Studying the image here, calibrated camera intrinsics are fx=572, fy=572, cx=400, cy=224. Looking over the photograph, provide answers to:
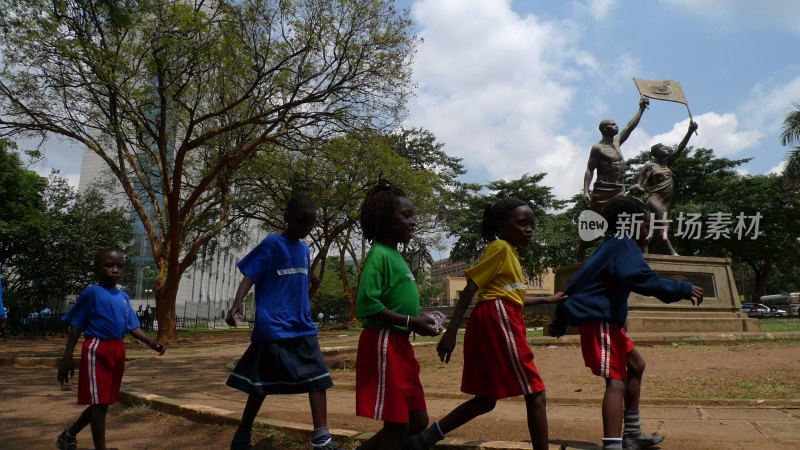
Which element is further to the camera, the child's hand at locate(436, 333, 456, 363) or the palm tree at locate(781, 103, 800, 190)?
the palm tree at locate(781, 103, 800, 190)

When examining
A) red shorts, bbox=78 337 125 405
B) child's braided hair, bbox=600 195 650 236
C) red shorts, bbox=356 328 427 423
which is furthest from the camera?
red shorts, bbox=78 337 125 405

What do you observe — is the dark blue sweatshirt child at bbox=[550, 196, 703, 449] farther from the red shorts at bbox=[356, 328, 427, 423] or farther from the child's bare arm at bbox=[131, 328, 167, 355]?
the child's bare arm at bbox=[131, 328, 167, 355]

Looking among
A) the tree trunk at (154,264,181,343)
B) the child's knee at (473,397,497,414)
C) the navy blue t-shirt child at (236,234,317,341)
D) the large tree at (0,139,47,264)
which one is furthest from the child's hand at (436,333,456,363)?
the large tree at (0,139,47,264)

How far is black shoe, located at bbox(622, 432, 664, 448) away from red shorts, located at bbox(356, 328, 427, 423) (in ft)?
4.63

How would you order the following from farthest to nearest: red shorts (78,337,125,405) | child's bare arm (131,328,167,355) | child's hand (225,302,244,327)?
1. child's bare arm (131,328,167,355)
2. red shorts (78,337,125,405)
3. child's hand (225,302,244,327)

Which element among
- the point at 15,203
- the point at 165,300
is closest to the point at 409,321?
the point at 165,300

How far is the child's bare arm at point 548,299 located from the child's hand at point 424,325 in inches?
34.5

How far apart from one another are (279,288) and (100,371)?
54.8 inches

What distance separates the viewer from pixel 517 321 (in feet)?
10.3

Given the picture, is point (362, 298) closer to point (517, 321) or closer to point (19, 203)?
point (517, 321)

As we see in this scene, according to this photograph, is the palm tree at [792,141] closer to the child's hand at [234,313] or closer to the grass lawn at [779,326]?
the grass lawn at [779,326]

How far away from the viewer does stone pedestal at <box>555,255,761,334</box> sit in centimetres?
976

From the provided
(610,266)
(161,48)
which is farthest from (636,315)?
(161,48)

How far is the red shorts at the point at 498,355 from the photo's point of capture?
300cm
